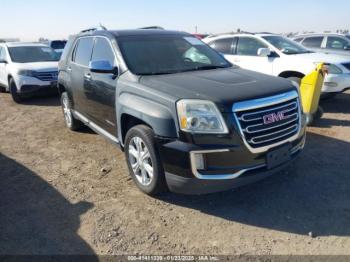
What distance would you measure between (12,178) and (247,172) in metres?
3.21

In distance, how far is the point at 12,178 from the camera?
188 inches

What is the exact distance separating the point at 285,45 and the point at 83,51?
192 inches

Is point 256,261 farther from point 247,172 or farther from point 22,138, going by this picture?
point 22,138

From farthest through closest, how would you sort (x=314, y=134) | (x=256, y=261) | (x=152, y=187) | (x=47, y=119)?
(x=47, y=119), (x=314, y=134), (x=152, y=187), (x=256, y=261)

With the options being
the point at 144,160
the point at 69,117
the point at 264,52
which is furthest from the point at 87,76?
the point at 264,52

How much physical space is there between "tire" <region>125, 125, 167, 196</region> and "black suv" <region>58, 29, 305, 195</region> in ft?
0.04

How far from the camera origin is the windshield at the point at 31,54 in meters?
10.7

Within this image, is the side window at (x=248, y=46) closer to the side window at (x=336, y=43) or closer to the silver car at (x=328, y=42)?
the silver car at (x=328, y=42)

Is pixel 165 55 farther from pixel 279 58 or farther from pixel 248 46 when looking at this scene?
pixel 248 46

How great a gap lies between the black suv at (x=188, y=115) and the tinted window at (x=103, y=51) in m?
0.01

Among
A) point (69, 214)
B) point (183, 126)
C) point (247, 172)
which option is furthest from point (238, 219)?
point (69, 214)

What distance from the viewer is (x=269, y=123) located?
3.53 meters

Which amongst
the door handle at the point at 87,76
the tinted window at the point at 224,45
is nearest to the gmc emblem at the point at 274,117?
the door handle at the point at 87,76

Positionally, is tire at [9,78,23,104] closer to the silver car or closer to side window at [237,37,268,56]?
side window at [237,37,268,56]
